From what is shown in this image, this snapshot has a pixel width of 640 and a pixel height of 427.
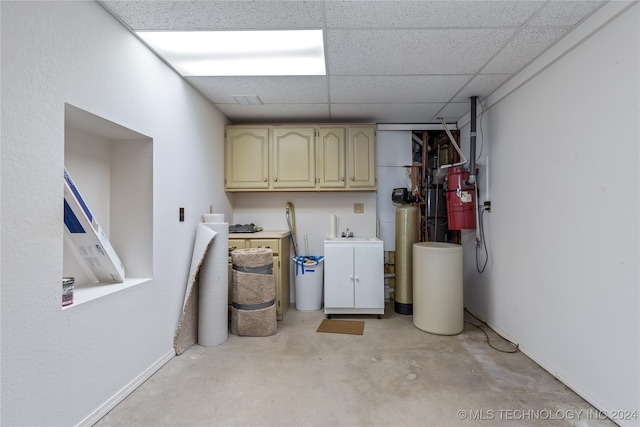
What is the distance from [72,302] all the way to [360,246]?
240 centimetres

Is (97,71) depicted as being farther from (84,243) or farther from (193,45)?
(84,243)

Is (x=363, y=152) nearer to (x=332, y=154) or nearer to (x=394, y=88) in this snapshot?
(x=332, y=154)

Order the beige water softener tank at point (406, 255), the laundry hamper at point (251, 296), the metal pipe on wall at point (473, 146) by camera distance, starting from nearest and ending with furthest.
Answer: the laundry hamper at point (251, 296), the metal pipe on wall at point (473, 146), the beige water softener tank at point (406, 255)

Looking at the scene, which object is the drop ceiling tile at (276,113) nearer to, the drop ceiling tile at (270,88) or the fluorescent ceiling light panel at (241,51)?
the drop ceiling tile at (270,88)

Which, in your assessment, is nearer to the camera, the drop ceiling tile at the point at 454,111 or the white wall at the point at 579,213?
the white wall at the point at 579,213

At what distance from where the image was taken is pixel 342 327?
115 inches

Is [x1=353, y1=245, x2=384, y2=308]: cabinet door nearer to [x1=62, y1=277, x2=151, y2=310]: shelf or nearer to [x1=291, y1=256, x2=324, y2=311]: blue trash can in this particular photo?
[x1=291, y1=256, x2=324, y2=311]: blue trash can

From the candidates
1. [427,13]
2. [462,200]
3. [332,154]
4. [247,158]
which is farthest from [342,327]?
[427,13]

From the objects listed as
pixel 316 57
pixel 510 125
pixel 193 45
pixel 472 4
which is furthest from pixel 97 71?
pixel 510 125

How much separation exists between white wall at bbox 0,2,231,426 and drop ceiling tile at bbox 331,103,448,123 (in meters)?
1.84

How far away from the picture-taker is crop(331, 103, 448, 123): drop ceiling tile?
3137 millimetres

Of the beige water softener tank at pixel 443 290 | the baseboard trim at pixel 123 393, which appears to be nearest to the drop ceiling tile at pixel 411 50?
the beige water softener tank at pixel 443 290

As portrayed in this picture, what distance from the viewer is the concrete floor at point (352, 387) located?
1.60m

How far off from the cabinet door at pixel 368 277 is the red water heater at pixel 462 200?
875mm
